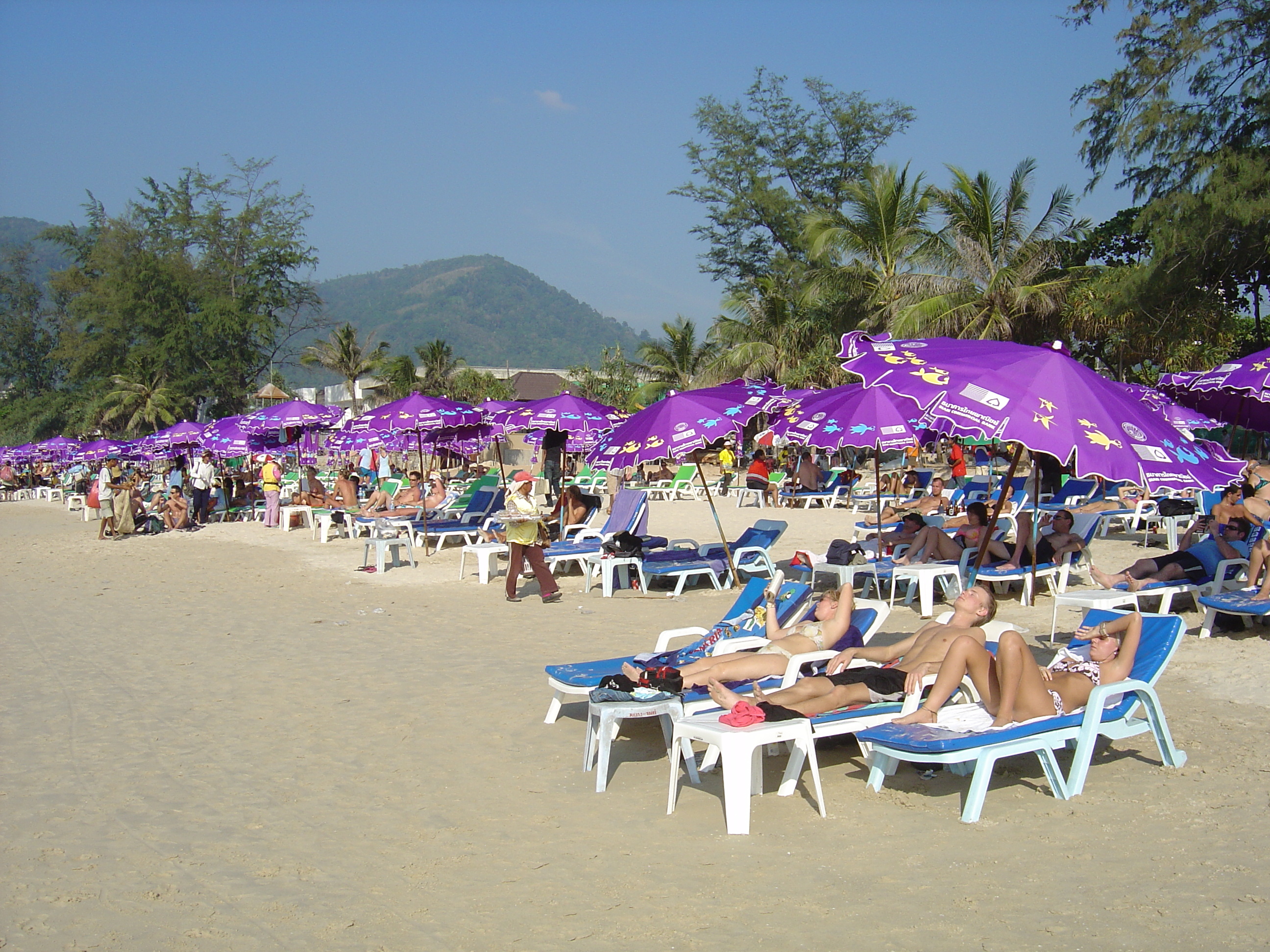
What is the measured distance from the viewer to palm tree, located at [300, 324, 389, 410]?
5291cm

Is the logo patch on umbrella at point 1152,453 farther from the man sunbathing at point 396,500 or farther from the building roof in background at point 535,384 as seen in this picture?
the building roof in background at point 535,384

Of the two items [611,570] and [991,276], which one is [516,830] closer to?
[611,570]

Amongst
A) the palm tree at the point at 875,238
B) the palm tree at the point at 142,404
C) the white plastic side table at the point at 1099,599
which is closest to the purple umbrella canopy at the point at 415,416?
the white plastic side table at the point at 1099,599

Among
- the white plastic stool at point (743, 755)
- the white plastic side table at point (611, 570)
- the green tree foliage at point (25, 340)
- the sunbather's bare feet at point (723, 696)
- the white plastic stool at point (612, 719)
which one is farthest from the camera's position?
the green tree foliage at point (25, 340)

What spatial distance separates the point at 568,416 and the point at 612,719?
334 inches

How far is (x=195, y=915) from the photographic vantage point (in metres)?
3.58

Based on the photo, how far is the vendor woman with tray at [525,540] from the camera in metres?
10.2

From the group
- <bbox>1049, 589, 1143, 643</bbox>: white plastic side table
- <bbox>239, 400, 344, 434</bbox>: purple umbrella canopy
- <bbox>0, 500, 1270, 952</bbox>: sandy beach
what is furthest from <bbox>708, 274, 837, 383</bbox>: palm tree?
<bbox>0, 500, 1270, 952</bbox>: sandy beach

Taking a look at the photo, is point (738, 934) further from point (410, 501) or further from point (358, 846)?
point (410, 501)

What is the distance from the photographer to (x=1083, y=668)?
15.9 feet

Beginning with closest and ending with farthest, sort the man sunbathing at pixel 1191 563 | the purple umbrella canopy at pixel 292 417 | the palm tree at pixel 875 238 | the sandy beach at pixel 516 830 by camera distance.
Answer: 1. the sandy beach at pixel 516 830
2. the man sunbathing at pixel 1191 563
3. the purple umbrella canopy at pixel 292 417
4. the palm tree at pixel 875 238

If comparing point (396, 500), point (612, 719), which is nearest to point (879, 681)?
point (612, 719)

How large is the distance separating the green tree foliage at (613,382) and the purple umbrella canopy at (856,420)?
35084 millimetres

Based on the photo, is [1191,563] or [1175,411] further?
[1175,411]
